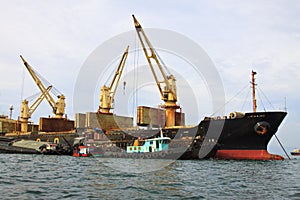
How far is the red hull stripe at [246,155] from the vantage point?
44.0 metres

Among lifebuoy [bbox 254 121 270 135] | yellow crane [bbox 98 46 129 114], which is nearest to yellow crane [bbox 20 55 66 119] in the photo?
yellow crane [bbox 98 46 129 114]

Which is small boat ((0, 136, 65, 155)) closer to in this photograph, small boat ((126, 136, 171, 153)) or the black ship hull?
small boat ((126, 136, 171, 153))

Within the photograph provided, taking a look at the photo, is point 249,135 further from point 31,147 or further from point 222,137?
point 31,147

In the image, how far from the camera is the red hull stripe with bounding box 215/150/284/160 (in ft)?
144

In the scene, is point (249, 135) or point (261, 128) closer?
point (261, 128)

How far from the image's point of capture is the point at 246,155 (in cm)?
4466

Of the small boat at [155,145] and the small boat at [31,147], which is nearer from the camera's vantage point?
the small boat at [155,145]

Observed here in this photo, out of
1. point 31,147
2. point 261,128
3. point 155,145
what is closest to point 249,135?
point 261,128

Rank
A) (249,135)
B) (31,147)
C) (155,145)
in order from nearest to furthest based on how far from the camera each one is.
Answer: (249,135)
(155,145)
(31,147)

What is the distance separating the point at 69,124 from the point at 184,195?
274 feet

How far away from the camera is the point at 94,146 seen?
57750mm

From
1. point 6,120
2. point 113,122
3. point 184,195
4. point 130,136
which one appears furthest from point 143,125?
point 6,120

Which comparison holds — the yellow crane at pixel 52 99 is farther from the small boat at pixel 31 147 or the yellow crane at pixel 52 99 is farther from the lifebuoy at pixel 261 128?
the lifebuoy at pixel 261 128

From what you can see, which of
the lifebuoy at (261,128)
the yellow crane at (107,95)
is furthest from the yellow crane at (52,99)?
the lifebuoy at (261,128)
